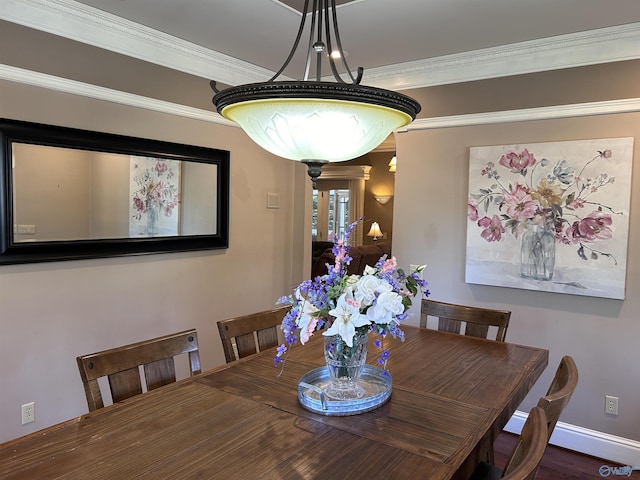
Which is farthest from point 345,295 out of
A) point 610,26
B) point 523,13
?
point 610,26

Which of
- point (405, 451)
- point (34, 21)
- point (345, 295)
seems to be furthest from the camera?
point (34, 21)

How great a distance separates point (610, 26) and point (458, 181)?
1231mm

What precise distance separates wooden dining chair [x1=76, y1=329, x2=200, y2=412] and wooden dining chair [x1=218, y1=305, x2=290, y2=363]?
19 centimetres

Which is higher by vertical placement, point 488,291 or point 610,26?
point 610,26

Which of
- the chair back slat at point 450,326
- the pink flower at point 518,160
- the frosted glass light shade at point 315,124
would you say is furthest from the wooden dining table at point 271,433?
the pink flower at point 518,160

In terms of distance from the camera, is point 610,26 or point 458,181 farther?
point 458,181

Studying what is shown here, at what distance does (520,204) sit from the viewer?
3000mm

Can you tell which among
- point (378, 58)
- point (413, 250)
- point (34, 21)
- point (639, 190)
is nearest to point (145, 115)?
point (34, 21)

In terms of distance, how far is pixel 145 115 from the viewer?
2.93 meters

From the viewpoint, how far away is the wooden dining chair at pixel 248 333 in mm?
2100

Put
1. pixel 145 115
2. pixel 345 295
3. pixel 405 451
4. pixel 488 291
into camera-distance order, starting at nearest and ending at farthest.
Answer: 1. pixel 405 451
2. pixel 345 295
3. pixel 145 115
4. pixel 488 291

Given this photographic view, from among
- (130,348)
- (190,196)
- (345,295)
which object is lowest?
(130,348)

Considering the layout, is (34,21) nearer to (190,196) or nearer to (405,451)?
(190,196)

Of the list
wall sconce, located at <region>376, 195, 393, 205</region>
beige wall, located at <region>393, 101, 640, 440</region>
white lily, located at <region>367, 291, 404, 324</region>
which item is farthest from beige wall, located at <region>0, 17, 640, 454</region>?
wall sconce, located at <region>376, 195, 393, 205</region>
